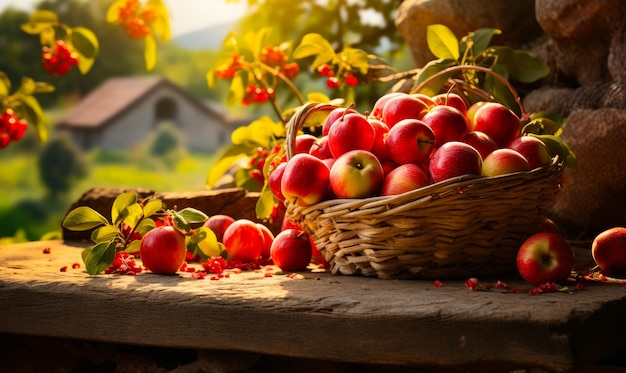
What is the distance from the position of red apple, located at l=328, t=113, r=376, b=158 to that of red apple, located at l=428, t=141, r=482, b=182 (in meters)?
0.20

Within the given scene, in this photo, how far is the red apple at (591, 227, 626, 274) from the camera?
176 cm

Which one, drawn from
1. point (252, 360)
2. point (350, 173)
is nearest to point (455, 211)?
point (350, 173)

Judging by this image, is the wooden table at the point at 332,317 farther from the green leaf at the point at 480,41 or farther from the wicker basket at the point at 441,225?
the green leaf at the point at 480,41

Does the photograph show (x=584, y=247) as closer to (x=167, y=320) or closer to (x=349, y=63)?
(x=349, y=63)

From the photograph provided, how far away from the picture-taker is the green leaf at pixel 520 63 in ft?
7.45

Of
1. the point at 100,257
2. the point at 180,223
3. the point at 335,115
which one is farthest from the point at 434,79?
the point at 100,257

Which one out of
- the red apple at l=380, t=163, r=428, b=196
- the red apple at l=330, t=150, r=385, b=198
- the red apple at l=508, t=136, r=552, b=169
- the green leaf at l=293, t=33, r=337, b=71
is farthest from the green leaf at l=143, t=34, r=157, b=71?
the red apple at l=508, t=136, r=552, b=169

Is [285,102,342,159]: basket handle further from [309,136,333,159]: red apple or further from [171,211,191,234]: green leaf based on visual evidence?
[171,211,191,234]: green leaf

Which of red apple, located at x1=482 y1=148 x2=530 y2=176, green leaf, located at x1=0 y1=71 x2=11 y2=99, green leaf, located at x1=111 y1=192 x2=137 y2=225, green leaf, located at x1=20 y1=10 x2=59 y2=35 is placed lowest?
green leaf, located at x1=111 y1=192 x2=137 y2=225

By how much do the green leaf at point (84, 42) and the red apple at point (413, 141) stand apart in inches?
58.4

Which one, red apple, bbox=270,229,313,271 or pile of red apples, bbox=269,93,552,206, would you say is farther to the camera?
red apple, bbox=270,229,313,271

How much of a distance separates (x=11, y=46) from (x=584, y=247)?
338 centimetres

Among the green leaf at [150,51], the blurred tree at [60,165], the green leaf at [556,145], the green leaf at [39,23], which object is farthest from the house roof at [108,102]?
the green leaf at [556,145]

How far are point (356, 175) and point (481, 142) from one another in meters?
0.34
